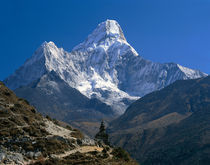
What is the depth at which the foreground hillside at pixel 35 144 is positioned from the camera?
202 ft

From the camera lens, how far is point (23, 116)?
74625mm

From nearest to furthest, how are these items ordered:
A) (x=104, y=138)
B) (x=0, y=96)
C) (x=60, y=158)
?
1. (x=60, y=158)
2. (x=0, y=96)
3. (x=104, y=138)

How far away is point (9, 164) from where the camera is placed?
57.0 metres

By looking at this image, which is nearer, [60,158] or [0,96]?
[60,158]

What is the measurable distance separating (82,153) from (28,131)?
11257mm

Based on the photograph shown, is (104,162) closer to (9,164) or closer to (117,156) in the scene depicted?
(117,156)

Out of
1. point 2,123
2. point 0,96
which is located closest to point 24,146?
point 2,123

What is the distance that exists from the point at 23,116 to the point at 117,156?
70.6 ft

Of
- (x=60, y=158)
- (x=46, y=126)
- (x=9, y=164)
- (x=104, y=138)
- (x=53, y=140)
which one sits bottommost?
(x=9, y=164)

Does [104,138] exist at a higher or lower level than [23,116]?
higher

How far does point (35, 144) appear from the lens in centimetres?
6531

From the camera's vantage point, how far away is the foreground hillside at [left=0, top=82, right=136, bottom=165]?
61684 mm

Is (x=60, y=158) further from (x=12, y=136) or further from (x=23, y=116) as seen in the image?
(x=23, y=116)

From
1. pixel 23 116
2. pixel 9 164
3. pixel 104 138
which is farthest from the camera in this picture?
pixel 104 138
